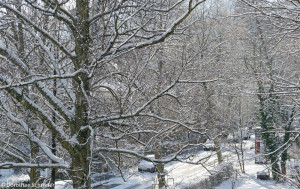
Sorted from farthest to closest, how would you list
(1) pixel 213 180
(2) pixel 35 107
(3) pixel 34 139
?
(1) pixel 213 180
(3) pixel 34 139
(2) pixel 35 107

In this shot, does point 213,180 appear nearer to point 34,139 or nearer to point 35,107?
point 34,139

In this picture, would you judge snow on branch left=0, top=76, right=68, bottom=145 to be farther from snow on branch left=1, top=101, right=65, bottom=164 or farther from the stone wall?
the stone wall

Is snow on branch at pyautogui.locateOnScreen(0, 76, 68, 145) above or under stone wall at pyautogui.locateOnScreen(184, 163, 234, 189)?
above

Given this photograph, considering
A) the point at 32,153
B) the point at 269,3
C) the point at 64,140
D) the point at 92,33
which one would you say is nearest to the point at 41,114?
the point at 64,140

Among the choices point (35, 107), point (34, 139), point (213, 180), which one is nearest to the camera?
point (35, 107)

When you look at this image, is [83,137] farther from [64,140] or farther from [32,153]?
[32,153]

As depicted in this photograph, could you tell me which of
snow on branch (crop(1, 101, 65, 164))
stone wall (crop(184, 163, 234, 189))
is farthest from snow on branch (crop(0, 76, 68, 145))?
stone wall (crop(184, 163, 234, 189))

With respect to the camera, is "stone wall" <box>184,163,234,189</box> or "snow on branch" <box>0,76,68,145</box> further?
"stone wall" <box>184,163,234,189</box>

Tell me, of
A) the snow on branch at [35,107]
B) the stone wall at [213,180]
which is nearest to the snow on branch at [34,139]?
the snow on branch at [35,107]

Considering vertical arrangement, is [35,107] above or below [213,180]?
above

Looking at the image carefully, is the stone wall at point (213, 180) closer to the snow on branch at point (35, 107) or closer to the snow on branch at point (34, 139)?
the snow on branch at point (34, 139)

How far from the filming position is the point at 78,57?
16.2ft

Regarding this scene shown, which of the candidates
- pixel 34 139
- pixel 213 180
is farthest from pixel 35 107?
pixel 213 180

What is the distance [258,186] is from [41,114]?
564 inches
